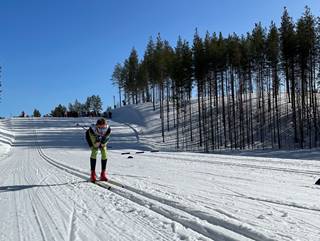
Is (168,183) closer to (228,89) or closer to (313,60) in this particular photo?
(313,60)

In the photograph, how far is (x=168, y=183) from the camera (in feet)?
→ 31.1

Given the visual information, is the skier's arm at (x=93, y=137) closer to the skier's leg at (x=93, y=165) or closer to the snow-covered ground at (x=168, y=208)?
the skier's leg at (x=93, y=165)

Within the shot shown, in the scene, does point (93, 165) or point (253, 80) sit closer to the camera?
point (93, 165)

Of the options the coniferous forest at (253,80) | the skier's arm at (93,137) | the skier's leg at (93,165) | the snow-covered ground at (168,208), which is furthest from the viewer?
the coniferous forest at (253,80)

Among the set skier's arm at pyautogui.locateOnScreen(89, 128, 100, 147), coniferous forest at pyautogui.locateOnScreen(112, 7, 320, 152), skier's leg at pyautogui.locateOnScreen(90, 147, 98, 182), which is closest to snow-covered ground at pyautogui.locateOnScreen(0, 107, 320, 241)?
skier's leg at pyautogui.locateOnScreen(90, 147, 98, 182)

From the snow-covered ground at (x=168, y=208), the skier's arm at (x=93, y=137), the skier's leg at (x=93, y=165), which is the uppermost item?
the skier's arm at (x=93, y=137)

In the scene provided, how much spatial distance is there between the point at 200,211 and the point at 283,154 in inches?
1005

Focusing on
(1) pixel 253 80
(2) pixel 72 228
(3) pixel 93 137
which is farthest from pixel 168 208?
(1) pixel 253 80

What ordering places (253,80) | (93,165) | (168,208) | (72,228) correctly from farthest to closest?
(253,80)
(93,165)
(168,208)
(72,228)

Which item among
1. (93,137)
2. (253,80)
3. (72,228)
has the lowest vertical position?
(72,228)

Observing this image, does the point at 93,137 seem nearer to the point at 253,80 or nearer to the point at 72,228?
the point at 72,228

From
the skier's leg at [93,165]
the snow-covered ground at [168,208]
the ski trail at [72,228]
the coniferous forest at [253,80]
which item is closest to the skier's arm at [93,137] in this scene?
the skier's leg at [93,165]

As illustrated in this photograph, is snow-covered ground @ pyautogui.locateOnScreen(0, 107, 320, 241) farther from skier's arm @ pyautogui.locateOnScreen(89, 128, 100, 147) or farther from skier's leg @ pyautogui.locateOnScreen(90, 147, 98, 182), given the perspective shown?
skier's arm @ pyautogui.locateOnScreen(89, 128, 100, 147)

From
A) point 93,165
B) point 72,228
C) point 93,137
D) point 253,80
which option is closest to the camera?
point 72,228
